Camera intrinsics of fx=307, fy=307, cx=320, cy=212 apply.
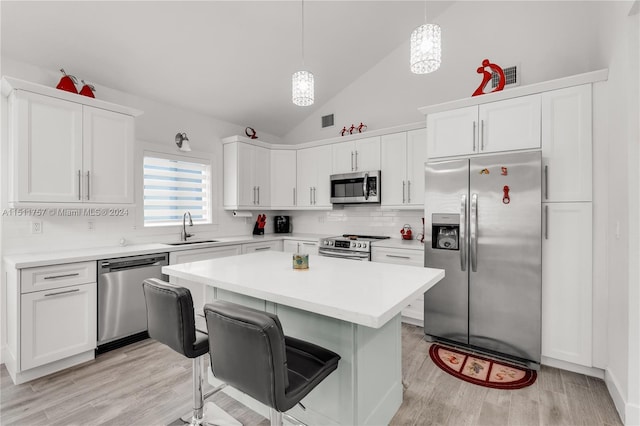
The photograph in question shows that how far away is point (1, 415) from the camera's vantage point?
2.04 m

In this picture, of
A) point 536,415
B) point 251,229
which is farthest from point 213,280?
point 251,229

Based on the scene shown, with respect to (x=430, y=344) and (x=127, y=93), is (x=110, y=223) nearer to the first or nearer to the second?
(x=127, y=93)

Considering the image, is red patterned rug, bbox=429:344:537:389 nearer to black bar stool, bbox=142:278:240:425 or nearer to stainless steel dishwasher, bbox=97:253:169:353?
black bar stool, bbox=142:278:240:425

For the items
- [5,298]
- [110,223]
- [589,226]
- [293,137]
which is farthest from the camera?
[293,137]

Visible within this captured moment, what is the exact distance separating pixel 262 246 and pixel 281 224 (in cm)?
93

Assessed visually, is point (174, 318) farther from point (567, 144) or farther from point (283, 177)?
point (283, 177)

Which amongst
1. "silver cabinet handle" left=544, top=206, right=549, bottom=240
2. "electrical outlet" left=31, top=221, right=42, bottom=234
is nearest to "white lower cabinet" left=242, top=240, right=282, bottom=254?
"electrical outlet" left=31, top=221, right=42, bottom=234

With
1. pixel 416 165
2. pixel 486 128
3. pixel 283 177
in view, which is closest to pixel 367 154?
pixel 416 165

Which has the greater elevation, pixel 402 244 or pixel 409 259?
pixel 402 244

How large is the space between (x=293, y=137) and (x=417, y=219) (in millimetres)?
2618

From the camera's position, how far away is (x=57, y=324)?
8.41 feet

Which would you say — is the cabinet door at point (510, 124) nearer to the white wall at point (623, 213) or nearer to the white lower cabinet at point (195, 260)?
the white wall at point (623, 213)

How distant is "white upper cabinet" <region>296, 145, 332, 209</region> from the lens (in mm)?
4605

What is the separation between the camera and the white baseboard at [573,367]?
2459mm
